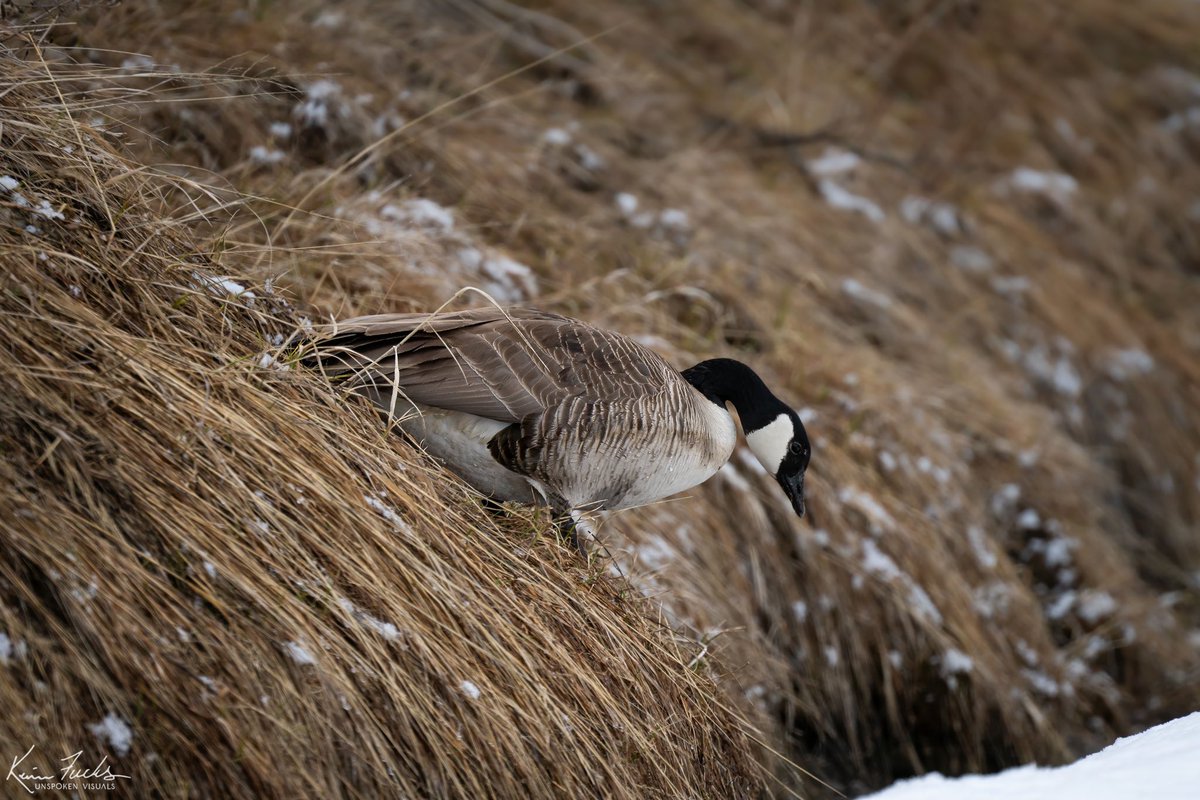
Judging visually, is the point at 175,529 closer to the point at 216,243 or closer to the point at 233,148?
the point at 216,243

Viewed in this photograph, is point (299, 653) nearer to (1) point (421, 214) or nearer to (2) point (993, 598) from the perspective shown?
(1) point (421, 214)

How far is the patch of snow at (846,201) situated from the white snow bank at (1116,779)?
4.57m

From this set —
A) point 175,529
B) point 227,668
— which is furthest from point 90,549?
point 227,668

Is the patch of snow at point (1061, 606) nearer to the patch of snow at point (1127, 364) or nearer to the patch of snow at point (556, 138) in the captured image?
the patch of snow at point (1127, 364)

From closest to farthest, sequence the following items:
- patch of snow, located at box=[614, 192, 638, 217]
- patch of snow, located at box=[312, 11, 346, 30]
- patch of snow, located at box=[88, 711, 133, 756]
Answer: patch of snow, located at box=[88, 711, 133, 756] < patch of snow, located at box=[312, 11, 346, 30] < patch of snow, located at box=[614, 192, 638, 217]

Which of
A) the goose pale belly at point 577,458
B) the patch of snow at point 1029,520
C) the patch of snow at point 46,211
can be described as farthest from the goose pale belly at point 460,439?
the patch of snow at point 1029,520

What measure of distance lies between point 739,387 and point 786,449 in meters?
0.26

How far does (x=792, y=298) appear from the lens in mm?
5781

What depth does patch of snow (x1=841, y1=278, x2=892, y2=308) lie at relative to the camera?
6324 millimetres

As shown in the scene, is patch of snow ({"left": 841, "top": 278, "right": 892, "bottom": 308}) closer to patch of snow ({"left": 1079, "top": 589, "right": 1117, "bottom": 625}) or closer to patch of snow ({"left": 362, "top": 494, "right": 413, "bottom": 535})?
patch of snow ({"left": 1079, "top": 589, "right": 1117, "bottom": 625})

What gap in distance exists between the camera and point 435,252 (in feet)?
13.7

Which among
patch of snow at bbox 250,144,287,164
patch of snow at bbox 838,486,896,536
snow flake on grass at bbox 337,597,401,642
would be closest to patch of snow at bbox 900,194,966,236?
patch of snow at bbox 838,486,896,536

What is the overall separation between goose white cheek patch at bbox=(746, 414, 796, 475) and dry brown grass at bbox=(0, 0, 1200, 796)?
20.5 inches

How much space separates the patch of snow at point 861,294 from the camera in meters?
6.32
